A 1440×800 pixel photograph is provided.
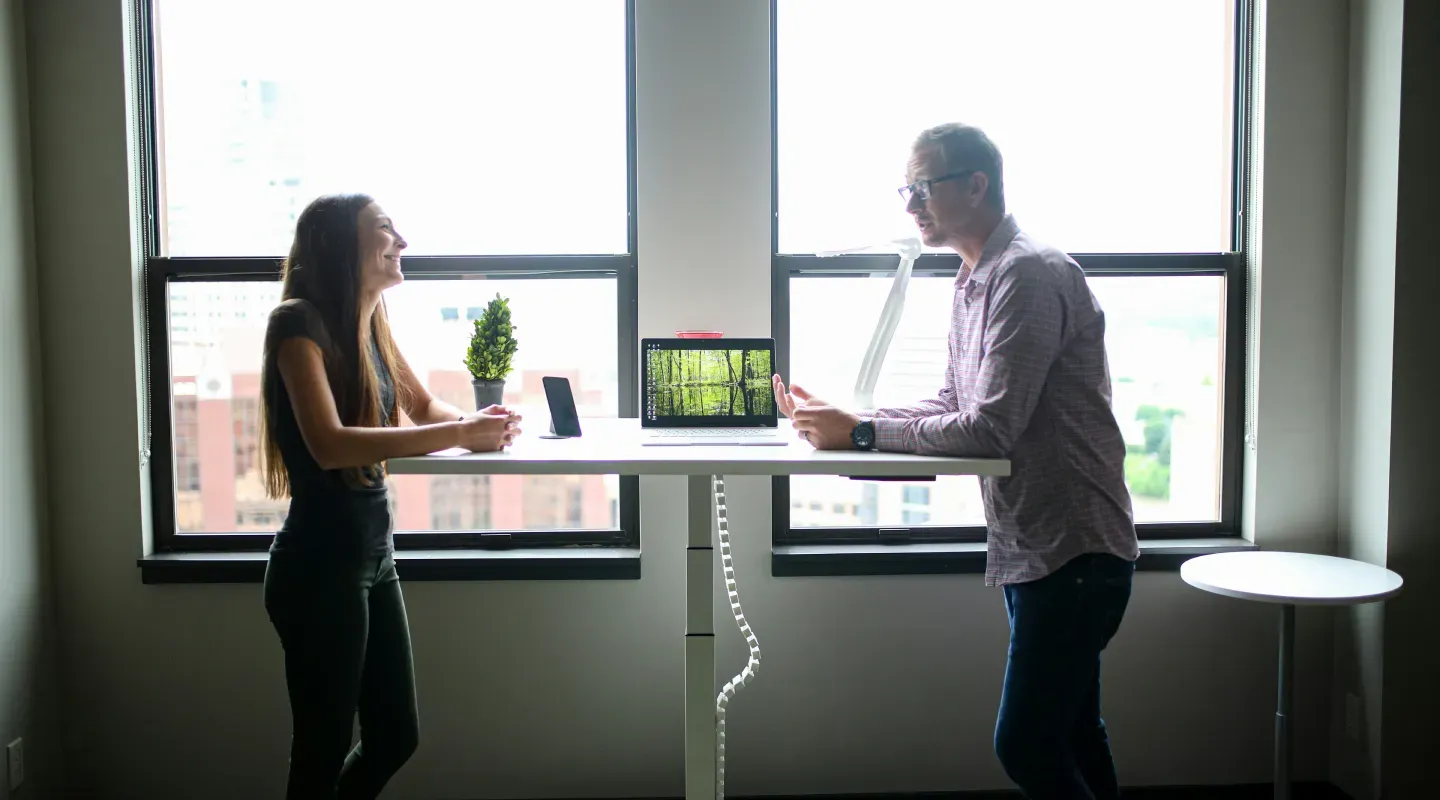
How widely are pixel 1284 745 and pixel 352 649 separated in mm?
2136

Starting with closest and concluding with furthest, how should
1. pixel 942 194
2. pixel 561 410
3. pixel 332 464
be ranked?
1. pixel 332 464
2. pixel 942 194
3. pixel 561 410

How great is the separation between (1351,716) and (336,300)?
2781 mm

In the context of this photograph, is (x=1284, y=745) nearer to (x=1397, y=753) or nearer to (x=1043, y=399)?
(x=1397, y=753)

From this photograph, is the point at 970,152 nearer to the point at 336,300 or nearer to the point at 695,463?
the point at 695,463

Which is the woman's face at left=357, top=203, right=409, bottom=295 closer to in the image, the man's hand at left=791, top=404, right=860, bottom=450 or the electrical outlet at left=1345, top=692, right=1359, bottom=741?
the man's hand at left=791, top=404, right=860, bottom=450

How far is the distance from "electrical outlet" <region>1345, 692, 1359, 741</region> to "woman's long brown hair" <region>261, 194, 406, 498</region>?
8.44 ft

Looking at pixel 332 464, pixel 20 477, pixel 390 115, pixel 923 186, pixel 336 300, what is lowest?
pixel 20 477

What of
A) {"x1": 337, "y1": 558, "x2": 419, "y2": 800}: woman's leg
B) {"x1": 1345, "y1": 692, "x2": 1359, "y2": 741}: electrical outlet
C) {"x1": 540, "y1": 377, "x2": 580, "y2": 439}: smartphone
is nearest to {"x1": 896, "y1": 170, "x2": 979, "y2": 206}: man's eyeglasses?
{"x1": 540, "y1": 377, "x2": 580, "y2": 439}: smartphone

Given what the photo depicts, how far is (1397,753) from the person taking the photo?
2.38m

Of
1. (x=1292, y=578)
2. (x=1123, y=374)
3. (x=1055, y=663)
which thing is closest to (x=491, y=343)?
(x=1055, y=663)

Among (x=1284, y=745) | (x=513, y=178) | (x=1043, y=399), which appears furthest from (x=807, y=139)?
(x=1284, y=745)

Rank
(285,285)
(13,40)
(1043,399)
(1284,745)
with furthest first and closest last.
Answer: (13,40) → (1284,745) → (285,285) → (1043,399)

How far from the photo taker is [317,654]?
1695 millimetres

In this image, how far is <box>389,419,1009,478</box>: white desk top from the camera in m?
1.57
